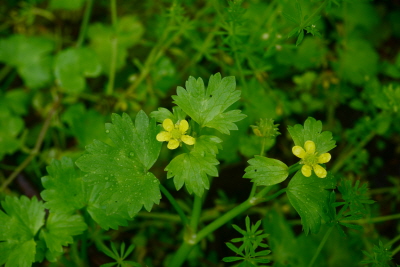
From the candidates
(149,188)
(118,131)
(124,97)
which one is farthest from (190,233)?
(124,97)

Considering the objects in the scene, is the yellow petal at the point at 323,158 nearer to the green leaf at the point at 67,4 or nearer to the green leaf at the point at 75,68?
the green leaf at the point at 75,68

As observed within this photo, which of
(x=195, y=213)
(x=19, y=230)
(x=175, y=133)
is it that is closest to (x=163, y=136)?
(x=175, y=133)

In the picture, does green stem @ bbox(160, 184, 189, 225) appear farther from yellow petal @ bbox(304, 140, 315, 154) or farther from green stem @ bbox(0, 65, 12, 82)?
green stem @ bbox(0, 65, 12, 82)

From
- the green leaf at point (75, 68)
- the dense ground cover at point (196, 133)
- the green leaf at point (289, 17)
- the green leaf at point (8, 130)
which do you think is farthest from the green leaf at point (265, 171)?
the green leaf at point (8, 130)

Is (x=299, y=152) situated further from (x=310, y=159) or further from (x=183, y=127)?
(x=183, y=127)

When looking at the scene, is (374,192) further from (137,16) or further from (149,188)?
(137,16)

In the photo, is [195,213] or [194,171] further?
[195,213]
